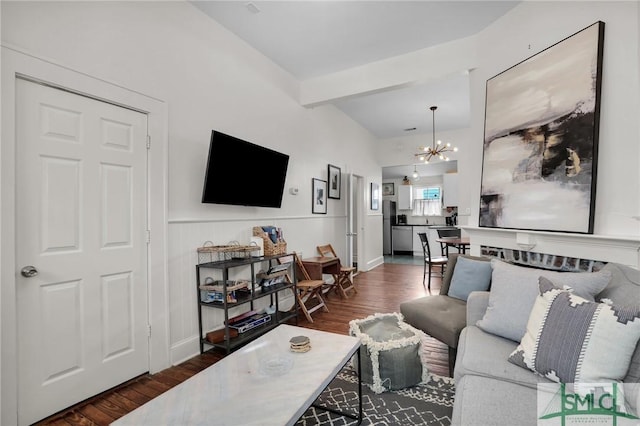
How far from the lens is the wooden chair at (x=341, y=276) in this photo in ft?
15.1

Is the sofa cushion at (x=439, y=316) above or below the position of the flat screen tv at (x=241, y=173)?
below

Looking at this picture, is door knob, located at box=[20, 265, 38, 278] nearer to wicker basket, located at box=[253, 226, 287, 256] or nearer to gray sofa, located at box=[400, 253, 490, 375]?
wicker basket, located at box=[253, 226, 287, 256]

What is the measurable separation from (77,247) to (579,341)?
9.31 feet

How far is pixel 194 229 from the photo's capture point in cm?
282

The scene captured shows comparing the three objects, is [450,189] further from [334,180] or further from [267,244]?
[267,244]

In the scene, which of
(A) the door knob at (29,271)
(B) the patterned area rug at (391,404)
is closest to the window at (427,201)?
(B) the patterned area rug at (391,404)

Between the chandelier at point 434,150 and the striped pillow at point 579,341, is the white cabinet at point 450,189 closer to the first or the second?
the chandelier at point 434,150

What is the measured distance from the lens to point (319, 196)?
5.00m

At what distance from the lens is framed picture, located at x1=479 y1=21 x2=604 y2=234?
2.16 m

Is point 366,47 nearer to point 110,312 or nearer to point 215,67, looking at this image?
point 215,67

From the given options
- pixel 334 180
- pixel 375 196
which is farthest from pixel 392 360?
pixel 375 196

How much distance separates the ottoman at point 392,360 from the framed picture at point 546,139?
1.46 metres

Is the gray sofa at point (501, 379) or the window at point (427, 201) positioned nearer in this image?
the gray sofa at point (501, 379)

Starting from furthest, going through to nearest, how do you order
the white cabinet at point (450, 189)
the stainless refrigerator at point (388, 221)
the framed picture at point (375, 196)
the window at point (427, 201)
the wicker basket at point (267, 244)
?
the stainless refrigerator at point (388, 221), the window at point (427, 201), the white cabinet at point (450, 189), the framed picture at point (375, 196), the wicker basket at point (267, 244)
